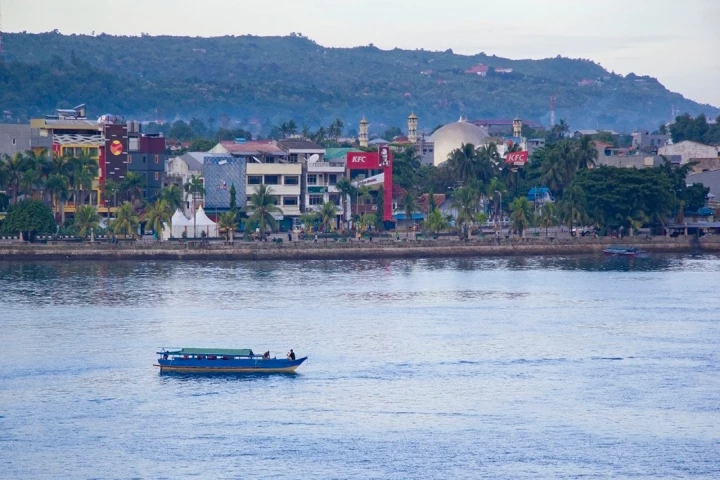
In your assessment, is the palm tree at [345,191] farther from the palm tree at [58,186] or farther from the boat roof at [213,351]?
the boat roof at [213,351]

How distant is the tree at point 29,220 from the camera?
277ft

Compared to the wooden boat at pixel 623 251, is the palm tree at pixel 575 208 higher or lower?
higher

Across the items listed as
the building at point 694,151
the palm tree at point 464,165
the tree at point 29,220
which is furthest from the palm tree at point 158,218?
the building at point 694,151

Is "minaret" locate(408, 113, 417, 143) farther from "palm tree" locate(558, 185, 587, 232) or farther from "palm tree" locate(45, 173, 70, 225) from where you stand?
"palm tree" locate(45, 173, 70, 225)

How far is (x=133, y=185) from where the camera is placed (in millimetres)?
92312

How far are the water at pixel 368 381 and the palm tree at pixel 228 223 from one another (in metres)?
13.8

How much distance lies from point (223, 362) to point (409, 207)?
48.0 meters

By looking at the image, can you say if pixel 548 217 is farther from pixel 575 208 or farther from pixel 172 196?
pixel 172 196

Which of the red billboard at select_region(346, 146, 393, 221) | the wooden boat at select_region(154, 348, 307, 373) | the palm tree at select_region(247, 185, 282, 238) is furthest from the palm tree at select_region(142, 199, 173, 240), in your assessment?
the wooden boat at select_region(154, 348, 307, 373)

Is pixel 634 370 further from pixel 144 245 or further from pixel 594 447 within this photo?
pixel 144 245

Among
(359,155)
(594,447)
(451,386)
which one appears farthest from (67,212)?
(594,447)

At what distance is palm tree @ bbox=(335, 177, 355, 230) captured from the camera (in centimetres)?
9450

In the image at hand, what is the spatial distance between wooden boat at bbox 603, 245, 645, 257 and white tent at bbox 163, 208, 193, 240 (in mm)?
28041

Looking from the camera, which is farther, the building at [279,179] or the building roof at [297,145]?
the building roof at [297,145]
